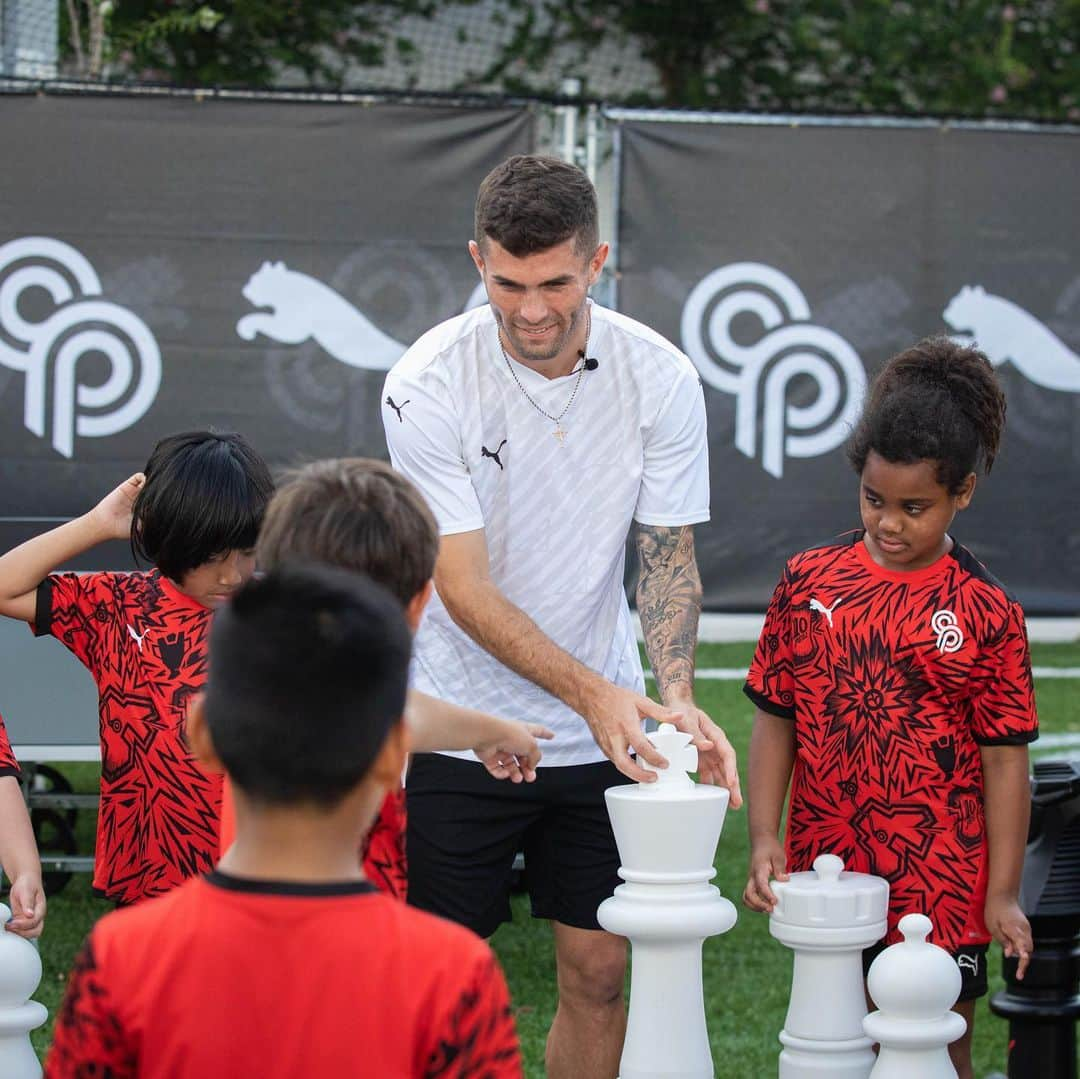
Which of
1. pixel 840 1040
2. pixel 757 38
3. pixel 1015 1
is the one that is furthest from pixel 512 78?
pixel 840 1040

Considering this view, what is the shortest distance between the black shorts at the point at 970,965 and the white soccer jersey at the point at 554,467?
62 centimetres

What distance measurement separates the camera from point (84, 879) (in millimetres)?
5336

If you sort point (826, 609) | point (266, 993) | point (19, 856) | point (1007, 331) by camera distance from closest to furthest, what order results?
1. point (266, 993)
2. point (19, 856)
3. point (826, 609)
4. point (1007, 331)

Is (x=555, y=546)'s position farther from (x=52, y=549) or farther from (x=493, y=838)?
(x=52, y=549)

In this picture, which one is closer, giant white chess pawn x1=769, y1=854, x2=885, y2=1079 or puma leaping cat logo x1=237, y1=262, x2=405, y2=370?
giant white chess pawn x1=769, y1=854, x2=885, y2=1079

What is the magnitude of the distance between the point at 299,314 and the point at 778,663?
4.92 metres

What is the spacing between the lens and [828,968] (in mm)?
2078

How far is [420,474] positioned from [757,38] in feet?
34.3

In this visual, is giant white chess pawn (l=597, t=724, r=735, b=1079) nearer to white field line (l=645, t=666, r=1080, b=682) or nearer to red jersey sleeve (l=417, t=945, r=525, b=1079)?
red jersey sleeve (l=417, t=945, r=525, b=1079)

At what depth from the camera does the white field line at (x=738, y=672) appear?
7.69m

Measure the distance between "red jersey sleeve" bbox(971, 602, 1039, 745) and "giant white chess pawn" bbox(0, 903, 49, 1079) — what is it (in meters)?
1.41

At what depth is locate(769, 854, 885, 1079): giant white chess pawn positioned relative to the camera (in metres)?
2.05

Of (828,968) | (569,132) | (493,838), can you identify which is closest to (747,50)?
(569,132)

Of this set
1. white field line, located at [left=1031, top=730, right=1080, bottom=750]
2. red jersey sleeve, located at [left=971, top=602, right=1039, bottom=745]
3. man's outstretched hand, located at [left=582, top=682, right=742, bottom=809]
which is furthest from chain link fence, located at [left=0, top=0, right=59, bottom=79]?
red jersey sleeve, located at [left=971, top=602, right=1039, bottom=745]
